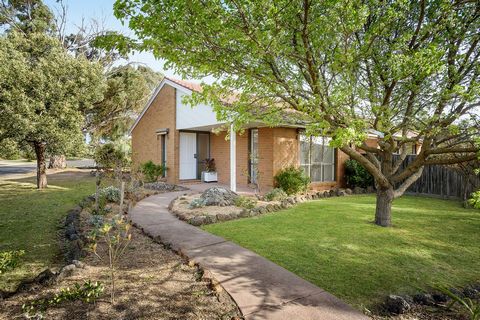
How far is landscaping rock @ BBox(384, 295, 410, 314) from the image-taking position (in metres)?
3.53

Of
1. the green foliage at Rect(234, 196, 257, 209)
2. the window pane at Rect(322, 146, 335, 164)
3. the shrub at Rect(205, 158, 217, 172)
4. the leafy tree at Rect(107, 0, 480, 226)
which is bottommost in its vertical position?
the green foliage at Rect(234, 196, 257, 209)

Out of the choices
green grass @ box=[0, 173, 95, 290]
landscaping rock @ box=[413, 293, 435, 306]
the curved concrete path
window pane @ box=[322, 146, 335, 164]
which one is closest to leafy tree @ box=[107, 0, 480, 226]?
the curved concrete path

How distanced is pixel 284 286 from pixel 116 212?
21.3 ft

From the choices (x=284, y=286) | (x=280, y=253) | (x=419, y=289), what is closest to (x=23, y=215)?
(x=280, y=253)

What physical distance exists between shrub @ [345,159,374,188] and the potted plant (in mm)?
7286

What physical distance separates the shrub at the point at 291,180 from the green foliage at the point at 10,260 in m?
9.24

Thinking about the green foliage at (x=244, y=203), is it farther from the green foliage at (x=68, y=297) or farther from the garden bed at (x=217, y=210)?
the green foliage at (x=68, y=297)

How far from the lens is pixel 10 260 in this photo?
4.88m

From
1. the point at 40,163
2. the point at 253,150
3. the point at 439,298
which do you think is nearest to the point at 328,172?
the point at 253,150

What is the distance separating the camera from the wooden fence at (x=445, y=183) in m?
11.7

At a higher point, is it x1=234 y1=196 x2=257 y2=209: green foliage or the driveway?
the driveway

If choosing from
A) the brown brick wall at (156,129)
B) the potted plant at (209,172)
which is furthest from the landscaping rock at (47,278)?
the potted plant at (209,172)

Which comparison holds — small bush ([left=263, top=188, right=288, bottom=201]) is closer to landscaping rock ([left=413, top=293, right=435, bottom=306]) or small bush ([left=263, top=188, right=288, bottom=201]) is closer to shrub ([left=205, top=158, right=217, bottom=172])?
shrub ([left=205, top=158, right=217, bottom=172])

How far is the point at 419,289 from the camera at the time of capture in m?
4.20
